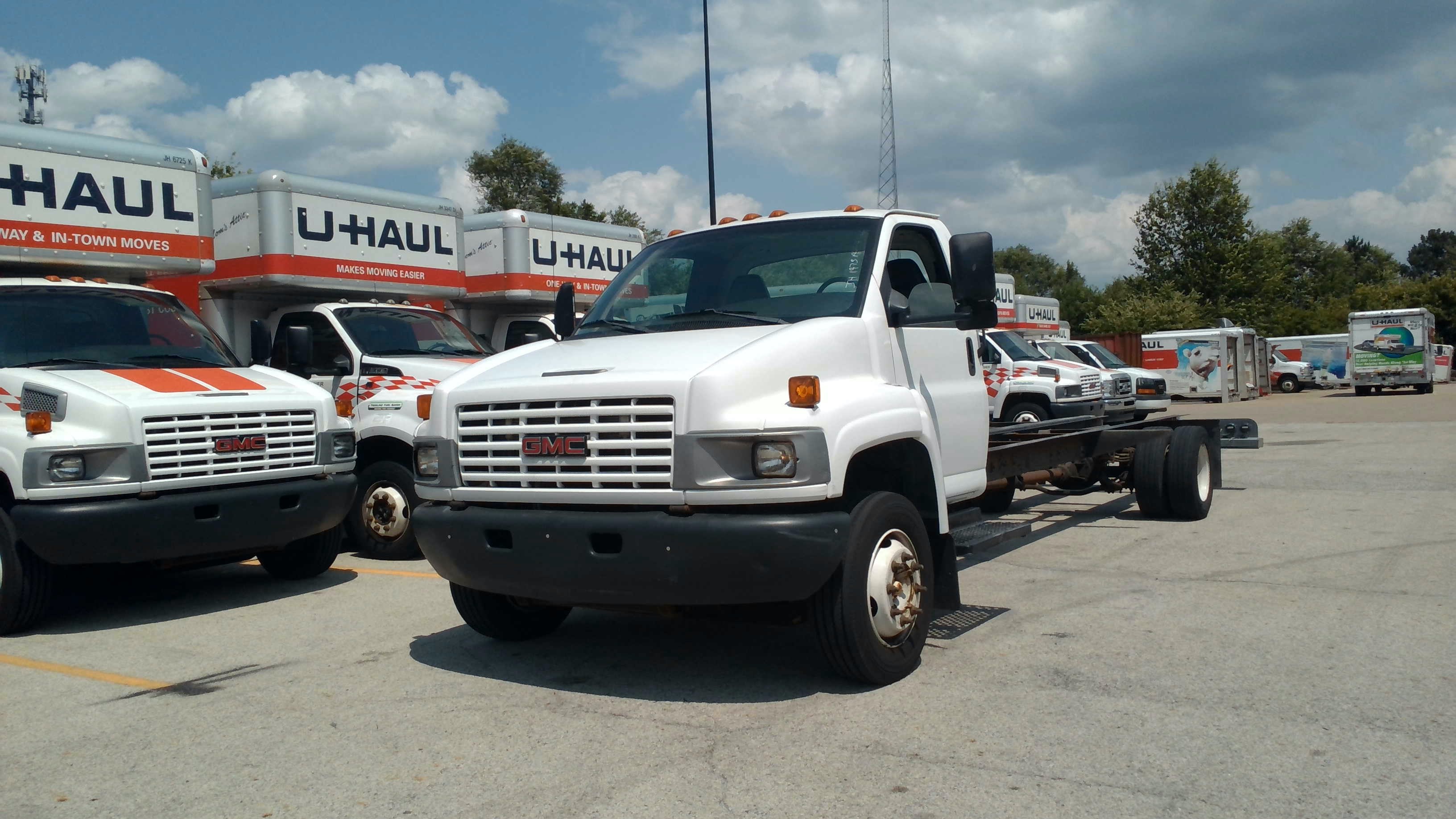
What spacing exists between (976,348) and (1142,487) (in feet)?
Result: 14.1

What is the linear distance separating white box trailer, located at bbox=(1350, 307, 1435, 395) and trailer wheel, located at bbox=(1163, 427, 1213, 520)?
31.7 metres

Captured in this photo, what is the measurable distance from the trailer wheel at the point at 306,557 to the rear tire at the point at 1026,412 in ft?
38.9

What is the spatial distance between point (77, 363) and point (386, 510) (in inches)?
94.8

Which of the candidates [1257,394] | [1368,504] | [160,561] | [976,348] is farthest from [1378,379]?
[160,561]

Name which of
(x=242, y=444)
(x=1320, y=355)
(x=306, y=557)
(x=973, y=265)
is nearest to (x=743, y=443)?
(x=973, y=265)

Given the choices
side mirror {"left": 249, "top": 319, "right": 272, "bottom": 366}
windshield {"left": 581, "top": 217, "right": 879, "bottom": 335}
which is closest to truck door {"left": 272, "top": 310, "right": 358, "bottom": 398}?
side mirror {"left": 249, "top": 319, "right": 272, "bottom": 366}

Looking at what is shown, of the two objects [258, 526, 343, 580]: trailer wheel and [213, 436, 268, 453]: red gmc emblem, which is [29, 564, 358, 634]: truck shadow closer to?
[258, 526, 343, 580]: trailer wheel

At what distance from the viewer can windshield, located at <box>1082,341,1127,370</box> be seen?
21.8 m

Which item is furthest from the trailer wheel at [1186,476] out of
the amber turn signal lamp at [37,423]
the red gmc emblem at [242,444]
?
the amber turn signal lamp at [37,423]

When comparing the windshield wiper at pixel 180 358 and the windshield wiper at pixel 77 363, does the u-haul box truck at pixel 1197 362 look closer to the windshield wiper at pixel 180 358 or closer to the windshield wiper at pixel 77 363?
the windshield wiper at pixel 180 358

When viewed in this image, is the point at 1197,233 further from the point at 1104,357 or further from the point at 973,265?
the point at 973,265

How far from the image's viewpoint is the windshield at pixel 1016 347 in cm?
1789

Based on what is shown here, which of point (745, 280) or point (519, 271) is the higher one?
point (519, 271)

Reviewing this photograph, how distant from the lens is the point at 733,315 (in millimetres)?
5340
